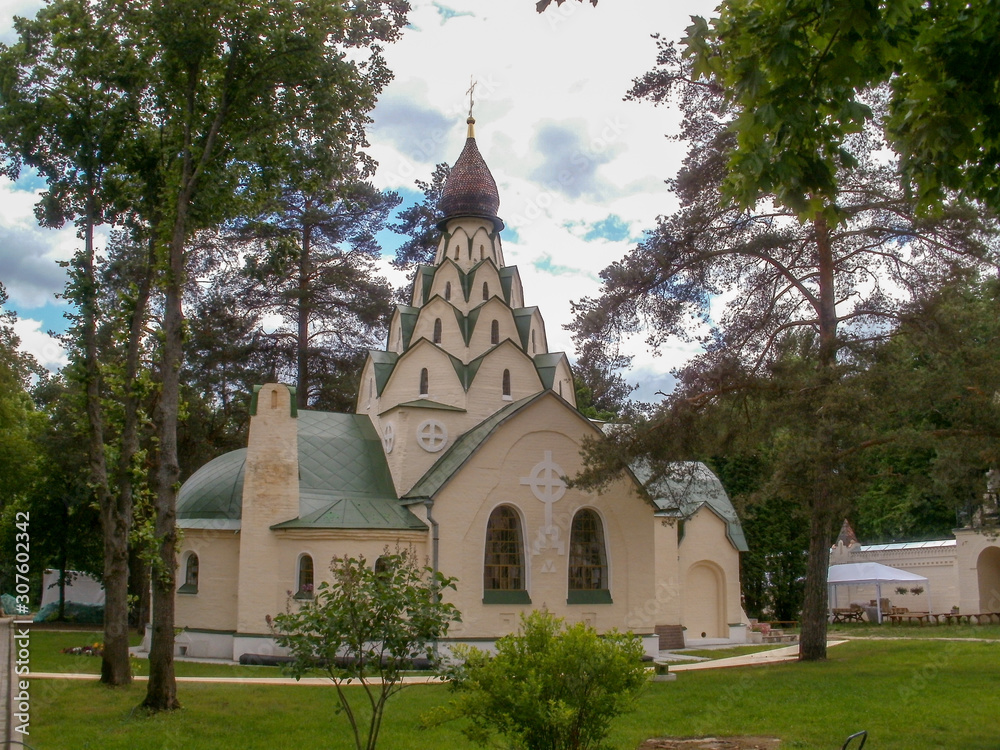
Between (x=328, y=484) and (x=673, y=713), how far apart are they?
11.3m

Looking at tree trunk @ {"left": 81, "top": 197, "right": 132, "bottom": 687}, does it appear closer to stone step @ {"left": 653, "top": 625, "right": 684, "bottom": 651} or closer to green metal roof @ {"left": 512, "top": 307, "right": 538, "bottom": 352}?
green metal roof @ {"left": 512, "top": 307, "right": 538, "bottom": 352}

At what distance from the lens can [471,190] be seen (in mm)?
25250

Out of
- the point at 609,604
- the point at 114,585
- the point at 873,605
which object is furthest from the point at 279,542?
the point at 873,605

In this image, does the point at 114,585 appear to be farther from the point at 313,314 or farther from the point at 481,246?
the point at 313,314

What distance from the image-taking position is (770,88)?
20.5ft

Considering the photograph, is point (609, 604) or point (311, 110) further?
point (609, 604)

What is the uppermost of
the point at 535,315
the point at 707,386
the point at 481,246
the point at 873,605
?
the point at 481,246

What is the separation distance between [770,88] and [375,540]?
1481 centimetres

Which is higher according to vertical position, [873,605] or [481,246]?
[481,246]

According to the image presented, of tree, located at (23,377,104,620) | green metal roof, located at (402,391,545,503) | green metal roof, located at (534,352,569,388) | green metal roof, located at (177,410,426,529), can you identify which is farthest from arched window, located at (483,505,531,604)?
tree, located at (23,377,104,620)

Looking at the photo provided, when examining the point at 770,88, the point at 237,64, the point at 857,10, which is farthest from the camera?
the point at 237,64

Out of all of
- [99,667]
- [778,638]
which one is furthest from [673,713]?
[778,638]

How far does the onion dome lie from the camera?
82.8 ft

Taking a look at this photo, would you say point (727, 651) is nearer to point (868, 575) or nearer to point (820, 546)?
point (820, 546)
